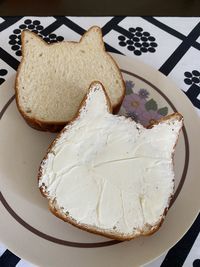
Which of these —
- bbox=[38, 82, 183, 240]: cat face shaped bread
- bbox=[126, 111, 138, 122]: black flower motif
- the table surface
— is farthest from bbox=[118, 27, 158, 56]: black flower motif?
bbox=[38, 82, 183, 240]: cat face shaped bread

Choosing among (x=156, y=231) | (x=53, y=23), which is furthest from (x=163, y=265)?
(x=53, y=23)

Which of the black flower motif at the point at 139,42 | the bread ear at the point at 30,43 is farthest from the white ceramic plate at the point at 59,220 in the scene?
the black flower motif at the point at 139,42

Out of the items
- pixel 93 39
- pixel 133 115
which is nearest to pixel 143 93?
pixel 133 115

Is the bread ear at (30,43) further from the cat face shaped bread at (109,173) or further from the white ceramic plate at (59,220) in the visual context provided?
the cat face shaped bread at (109,173)

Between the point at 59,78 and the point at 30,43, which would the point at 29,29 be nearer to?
the point at 30,43

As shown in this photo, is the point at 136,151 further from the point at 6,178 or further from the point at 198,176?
the point at 6,178

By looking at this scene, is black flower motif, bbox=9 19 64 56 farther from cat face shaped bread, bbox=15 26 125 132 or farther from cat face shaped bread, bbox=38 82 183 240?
cat face shaped bread, bbox=38 82 183 240
